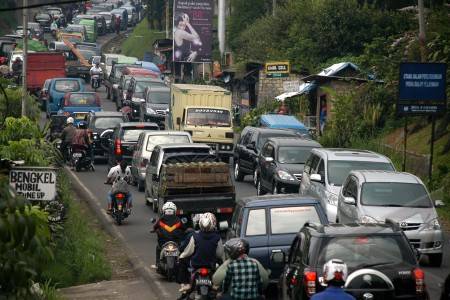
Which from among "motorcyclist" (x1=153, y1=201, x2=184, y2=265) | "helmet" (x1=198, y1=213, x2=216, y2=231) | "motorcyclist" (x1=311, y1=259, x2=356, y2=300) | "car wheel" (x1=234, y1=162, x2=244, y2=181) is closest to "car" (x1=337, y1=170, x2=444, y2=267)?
"motorcyclist" (x1=153, y1=201, x2=184, y2=265)

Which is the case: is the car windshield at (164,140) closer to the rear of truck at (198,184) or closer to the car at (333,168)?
the car at (333,168)

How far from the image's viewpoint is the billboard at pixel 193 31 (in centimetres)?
6788

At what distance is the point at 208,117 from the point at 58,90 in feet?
48.2

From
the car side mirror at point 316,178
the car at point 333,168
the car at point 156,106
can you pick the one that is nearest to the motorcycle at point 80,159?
the car at point 156,106

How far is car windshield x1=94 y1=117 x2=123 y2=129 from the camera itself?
1630 inches

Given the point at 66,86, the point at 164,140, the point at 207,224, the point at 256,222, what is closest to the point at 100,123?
the point at 164,140

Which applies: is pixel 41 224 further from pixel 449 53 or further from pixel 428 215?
pixel 449 53

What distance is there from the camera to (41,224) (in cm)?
896

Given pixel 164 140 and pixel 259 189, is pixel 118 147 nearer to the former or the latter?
pixel 164 140

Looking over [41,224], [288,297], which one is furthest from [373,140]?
[41,224]

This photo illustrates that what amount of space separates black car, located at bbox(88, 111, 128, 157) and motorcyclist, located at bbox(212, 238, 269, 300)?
2790 cm

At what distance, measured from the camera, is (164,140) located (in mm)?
33719

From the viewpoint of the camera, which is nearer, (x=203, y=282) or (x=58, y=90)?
(x=203, y=282)

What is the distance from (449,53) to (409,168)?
13.9ft
